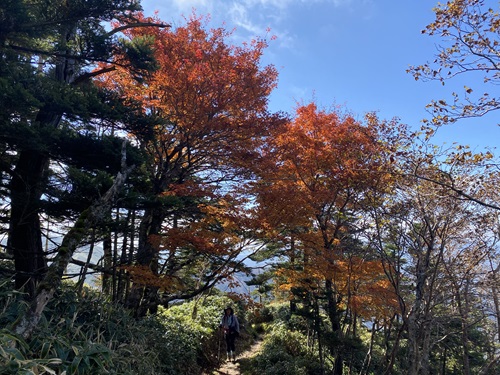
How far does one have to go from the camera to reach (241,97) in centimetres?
873

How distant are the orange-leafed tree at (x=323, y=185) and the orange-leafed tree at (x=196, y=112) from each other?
1244 millimetres

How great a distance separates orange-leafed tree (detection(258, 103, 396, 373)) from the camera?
791cm

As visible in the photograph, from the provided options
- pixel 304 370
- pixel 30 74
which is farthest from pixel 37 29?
pixel 304 370

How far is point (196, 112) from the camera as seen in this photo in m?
8.32

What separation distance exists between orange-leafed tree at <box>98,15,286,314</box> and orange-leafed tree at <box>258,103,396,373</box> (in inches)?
49.0

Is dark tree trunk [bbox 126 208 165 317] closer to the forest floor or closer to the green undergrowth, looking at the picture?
the green undergrowth

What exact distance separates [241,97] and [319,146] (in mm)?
3702

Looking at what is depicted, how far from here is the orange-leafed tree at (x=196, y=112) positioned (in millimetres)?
8312

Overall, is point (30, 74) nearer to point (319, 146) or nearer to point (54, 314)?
point (54, 314)

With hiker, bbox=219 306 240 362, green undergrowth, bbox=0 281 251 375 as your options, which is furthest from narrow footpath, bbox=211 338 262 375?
green undergrowth, bbox=0 281 251 375

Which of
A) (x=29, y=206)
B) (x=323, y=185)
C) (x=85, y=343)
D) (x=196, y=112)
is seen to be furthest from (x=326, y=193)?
(x=85, y=343)

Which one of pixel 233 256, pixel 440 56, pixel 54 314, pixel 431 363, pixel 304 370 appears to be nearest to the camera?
pixel 54 314

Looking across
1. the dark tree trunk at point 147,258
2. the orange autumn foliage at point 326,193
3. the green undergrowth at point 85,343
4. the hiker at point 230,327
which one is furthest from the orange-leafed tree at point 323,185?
the green undergrowth at point 85,343

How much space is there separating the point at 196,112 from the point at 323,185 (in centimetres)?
532
